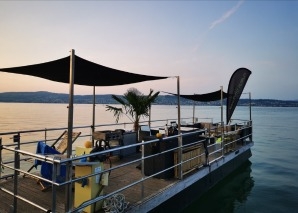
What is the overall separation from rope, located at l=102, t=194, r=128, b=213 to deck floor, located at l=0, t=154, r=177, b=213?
1.16ft

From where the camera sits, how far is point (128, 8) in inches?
341

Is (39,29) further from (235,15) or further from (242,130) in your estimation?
(235,15)

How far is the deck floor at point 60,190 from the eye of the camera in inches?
166

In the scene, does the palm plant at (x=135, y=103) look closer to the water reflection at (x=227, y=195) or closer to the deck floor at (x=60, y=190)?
the water reflection at (x=227, y=195)

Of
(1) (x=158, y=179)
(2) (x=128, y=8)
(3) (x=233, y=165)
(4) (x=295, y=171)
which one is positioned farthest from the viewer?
(4) (x=295, y=171)

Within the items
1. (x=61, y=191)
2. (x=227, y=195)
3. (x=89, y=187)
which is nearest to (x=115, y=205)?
(x=89, y=187)

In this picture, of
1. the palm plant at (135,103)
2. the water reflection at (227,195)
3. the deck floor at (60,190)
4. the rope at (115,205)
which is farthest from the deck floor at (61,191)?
the palm plant at (135,103)

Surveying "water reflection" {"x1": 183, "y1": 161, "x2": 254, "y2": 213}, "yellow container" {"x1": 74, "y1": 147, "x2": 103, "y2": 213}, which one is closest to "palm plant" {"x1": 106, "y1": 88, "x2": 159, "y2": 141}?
"water reflection" {"x1": 183, "y1": 161, "x2": 254, "y2": 213}

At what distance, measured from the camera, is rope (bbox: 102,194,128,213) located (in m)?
3.87

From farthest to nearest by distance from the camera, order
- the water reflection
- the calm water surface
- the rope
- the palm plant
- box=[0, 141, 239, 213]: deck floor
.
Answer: the palm plant < the calm water surface < the water reflection < box=[0, 141, 239, 213]: deck floor < the rope

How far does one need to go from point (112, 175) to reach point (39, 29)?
5.35 metres

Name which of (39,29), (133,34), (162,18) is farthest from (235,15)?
(39,29)

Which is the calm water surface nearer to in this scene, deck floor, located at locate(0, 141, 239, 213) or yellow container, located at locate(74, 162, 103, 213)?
deck floor, located at locate(0, 141, 239, 213)

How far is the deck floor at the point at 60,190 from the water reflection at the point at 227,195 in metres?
1.74
